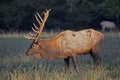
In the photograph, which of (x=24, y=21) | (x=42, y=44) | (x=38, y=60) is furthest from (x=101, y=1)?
(x=42, y=44)

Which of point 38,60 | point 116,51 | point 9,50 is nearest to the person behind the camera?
point 38,60

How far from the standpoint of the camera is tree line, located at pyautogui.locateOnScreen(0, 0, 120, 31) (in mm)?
37281

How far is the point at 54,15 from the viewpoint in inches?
1526

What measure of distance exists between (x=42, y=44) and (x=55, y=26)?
82.2 feet

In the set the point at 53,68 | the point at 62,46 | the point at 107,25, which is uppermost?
the point at 62,46

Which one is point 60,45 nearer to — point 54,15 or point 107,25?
point 107,25

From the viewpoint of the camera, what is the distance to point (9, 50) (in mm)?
18766

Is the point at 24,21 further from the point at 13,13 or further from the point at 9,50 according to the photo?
the point at 9,50

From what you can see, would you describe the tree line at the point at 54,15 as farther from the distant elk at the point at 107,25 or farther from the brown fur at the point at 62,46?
the brown fur at the point at 62,46

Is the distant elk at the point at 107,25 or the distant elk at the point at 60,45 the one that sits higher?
the distant elk at the point at 60,45

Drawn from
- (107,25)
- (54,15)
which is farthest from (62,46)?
(54,15)

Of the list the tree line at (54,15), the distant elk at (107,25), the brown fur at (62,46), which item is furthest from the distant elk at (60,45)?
the tree line at (54,15)

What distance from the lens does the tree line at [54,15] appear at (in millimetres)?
37281

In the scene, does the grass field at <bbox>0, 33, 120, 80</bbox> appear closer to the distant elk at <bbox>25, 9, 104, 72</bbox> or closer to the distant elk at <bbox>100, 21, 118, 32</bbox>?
the distant elk at <bbox>25, 9, 104, 72</bbox>
